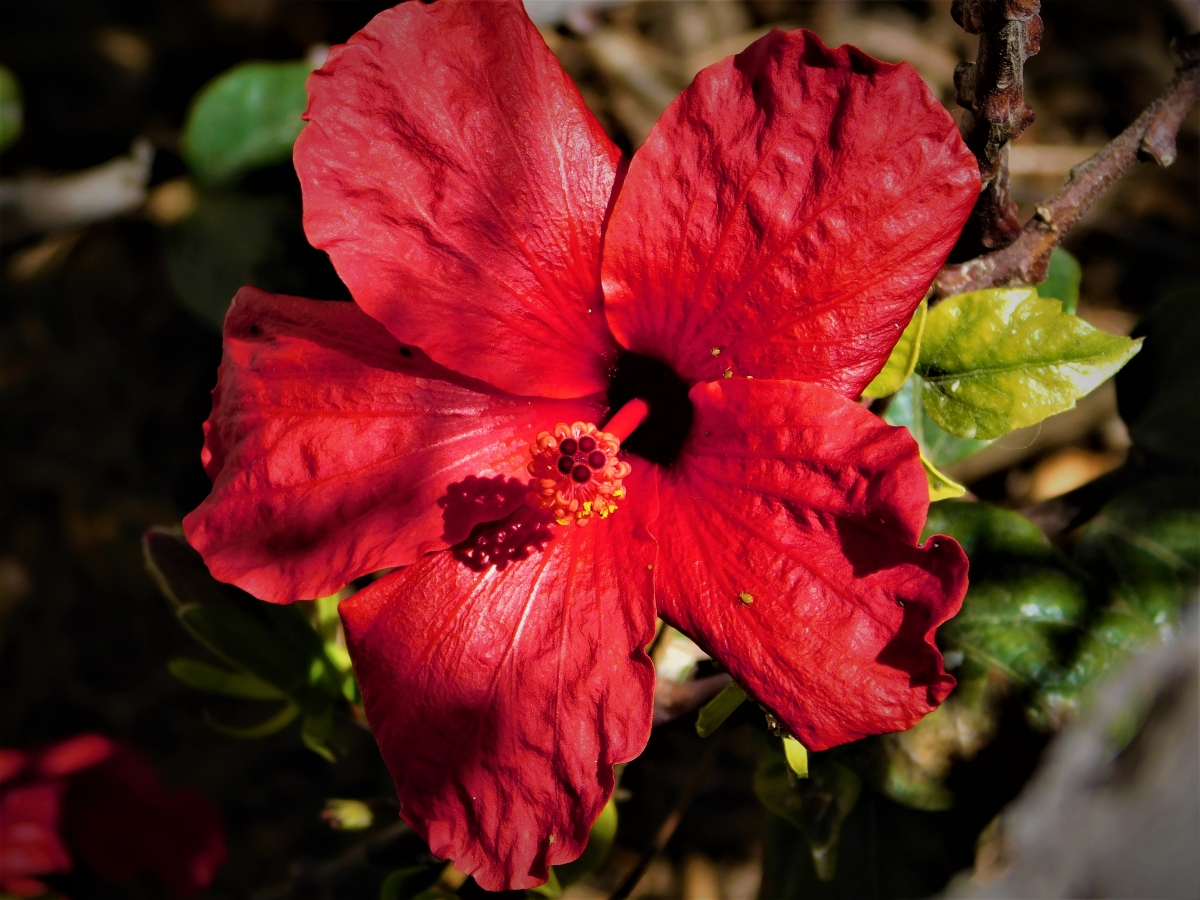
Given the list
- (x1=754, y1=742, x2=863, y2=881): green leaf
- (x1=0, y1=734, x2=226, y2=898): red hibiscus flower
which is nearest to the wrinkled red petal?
(x1=0, y1=734, x2=226, y2=898): red hibiscus flower

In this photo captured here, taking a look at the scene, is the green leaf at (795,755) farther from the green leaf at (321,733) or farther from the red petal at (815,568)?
the green leaf at (321,733)

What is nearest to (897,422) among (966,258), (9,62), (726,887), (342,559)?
(966,258)

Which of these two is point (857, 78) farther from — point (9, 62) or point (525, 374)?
point (9, 62)

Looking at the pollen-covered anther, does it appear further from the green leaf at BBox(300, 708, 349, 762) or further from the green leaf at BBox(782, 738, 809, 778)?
the green leaf at BBox(300, 708, 349, 762)

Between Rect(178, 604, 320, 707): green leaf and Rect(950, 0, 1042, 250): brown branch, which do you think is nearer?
Rect(950, 0, 1042, 250): brown branch

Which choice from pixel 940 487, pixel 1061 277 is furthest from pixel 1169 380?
pixel 940 487

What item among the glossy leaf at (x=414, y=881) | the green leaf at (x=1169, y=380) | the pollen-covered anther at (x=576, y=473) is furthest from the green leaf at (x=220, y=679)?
the green leaf at (x=1169, y=380)

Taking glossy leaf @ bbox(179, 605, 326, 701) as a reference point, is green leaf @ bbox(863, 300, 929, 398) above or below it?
above
